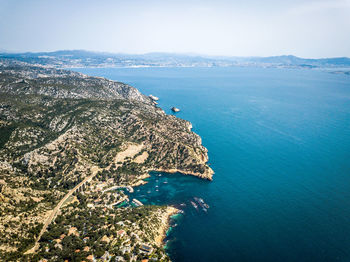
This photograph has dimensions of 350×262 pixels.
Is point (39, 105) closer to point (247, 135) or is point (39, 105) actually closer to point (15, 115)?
point (15, 115)

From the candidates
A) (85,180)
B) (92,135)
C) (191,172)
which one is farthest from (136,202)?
(92,135)

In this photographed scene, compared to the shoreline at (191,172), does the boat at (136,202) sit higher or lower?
lower

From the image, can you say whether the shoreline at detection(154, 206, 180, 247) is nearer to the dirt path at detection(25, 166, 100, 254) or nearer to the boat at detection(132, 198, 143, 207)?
the boat at detection(132, 198, 143, 207)

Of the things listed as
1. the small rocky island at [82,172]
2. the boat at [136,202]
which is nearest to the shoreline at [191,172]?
the small rocky island at [82,172]

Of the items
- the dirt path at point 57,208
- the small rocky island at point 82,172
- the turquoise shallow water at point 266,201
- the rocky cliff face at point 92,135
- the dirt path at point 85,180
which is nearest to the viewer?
the dirt path at point 57,208

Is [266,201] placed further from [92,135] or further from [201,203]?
[92,135]

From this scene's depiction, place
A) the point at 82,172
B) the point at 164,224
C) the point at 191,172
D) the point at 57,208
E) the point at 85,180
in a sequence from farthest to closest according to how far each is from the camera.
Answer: the point at 191,172 → the point at 82,172 → the point at 85,180 → the point at 57,208 → the point at 164,224

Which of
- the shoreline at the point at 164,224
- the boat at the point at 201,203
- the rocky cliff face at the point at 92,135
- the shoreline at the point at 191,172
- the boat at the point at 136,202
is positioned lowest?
the boat at the point at 136,202

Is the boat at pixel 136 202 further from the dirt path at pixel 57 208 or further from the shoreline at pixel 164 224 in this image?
the dirt path at pixel 57 208

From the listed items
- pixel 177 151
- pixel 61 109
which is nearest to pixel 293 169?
pixel 177 151
